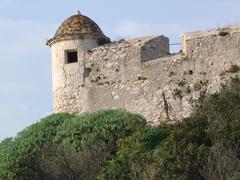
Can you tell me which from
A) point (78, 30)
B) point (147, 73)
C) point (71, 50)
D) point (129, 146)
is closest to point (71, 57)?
point (71, 50)

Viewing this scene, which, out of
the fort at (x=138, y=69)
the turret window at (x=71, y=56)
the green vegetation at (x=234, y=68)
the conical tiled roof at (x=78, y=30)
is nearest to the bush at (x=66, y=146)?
the fort at (x=138, y=69)

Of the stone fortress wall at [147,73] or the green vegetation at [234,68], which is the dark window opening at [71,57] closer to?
the stone fortress wall at [147,73]

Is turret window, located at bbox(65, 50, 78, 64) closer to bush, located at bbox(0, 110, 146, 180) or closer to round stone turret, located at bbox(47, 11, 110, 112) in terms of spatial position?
round stone turret, located at bbox(47, 11, 110, 112)

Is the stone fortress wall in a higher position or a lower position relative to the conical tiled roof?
lower

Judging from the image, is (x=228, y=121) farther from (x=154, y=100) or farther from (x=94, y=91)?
(x=94, y=91)

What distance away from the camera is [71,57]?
92.3ft

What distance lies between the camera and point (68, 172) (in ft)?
77.8

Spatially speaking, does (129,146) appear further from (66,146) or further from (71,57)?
(71,57)

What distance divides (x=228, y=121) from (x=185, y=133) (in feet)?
3.62

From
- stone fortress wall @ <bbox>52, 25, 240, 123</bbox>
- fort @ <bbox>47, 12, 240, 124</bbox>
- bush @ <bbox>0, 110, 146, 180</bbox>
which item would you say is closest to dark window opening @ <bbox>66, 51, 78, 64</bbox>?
fort @ <bbox>47, 12, 240, 124</bbox>

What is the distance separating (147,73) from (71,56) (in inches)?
111

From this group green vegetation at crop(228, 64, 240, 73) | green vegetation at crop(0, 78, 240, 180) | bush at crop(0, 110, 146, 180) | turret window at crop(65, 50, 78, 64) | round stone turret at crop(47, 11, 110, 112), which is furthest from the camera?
turret window at crop(65, 50, 78, 64)

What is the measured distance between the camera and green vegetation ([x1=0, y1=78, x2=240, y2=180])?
2128 cm

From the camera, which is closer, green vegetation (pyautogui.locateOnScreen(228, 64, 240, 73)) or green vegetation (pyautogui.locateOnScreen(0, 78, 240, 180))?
green vegetation (pyautogui.locateOnScreen(0, 78, 240, 180))
